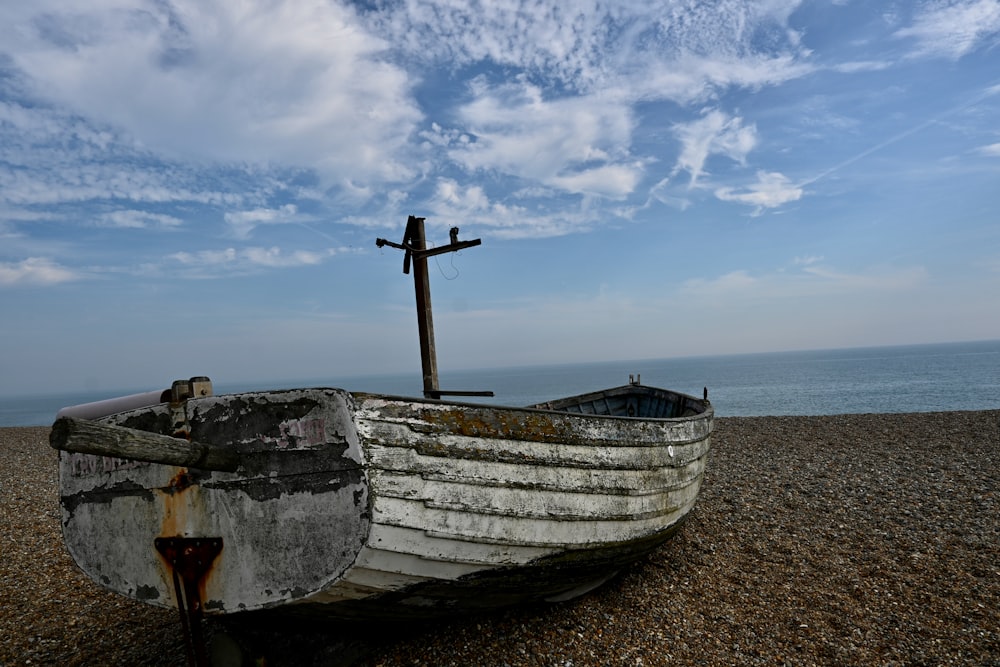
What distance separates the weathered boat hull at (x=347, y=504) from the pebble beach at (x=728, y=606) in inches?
30.3

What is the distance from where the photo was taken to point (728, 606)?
5457 millimetres

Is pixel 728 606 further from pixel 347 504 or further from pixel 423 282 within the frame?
pixel 423 282

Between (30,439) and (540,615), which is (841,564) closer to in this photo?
(540,615)

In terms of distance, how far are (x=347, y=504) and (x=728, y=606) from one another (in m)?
4.15

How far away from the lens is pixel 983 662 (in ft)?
14.7

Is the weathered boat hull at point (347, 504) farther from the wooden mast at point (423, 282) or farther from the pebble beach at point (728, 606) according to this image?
the wooden mast at point (423, 282)

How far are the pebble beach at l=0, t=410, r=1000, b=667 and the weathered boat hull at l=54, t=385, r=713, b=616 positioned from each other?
2.53 feet

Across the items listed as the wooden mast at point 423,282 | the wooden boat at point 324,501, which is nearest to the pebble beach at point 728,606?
the wooden boat at point 324,501

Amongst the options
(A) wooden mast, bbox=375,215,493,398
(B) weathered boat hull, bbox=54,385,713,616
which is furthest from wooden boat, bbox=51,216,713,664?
(A) wooden mast, bbox=375,215,493,398

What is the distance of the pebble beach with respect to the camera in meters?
4.57

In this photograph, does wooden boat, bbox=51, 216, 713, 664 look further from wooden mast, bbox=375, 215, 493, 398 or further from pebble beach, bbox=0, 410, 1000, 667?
wooden mast, bbox=375, 215, 493, 398

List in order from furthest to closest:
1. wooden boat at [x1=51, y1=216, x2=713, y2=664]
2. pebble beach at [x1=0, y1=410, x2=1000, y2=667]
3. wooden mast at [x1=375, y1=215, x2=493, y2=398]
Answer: wooden mast at [x1=375, y1=215, x2=493, y2=398]
pebble beach at [x1=0, y1=410, x2=1000, y2=667]
wooden boat at [x1=51, y1=216, x2=713, y2=664]

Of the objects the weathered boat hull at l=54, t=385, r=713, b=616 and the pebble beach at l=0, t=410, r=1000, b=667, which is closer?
the weathered boat hull at l=54, t=385, r=713, b=616

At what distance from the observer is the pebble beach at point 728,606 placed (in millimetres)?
4574
